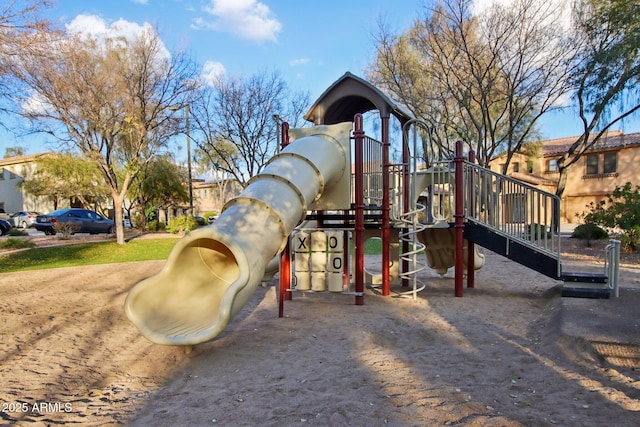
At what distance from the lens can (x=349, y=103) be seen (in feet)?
31.0

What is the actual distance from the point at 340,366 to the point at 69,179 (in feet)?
116

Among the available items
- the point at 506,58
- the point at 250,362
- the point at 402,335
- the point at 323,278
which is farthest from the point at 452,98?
the point at 250,362

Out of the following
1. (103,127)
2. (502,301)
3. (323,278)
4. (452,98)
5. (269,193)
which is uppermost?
(452,98)

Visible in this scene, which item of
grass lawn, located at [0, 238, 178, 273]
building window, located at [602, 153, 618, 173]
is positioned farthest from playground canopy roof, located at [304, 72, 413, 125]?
building window, located at [602, 153, 618, 173]

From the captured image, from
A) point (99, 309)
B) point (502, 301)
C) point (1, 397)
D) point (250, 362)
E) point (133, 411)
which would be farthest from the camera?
point (502, 301)

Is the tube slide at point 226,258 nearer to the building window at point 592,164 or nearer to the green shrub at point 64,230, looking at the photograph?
the green shrub at point 64,230

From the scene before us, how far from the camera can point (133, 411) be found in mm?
3842

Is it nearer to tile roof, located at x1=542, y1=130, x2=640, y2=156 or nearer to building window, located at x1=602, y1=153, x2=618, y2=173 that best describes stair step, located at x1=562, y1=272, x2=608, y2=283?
tile roof, located at x1=542, y1=130, x2=640, y2=156

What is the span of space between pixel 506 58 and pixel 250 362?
17.2 metres

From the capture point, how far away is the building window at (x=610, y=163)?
35.6 meters

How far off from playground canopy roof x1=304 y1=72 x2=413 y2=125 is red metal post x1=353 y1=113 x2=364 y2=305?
1.01 m

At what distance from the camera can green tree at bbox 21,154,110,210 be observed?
33.8 metres

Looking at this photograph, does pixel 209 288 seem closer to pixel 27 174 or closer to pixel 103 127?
pixel 103 127

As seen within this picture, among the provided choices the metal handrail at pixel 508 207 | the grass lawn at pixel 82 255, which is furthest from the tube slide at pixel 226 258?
the grass lawn at pixel 82 255
